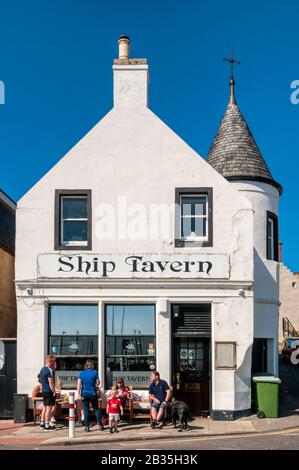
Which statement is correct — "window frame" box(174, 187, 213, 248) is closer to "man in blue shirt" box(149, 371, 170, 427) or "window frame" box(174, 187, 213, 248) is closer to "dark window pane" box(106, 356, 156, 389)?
"dark window pane" box(106, 356, 156, 389)

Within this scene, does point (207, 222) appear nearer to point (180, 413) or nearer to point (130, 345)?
point (130, 345)

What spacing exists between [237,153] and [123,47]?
14.5 feet

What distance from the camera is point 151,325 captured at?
1648 cm

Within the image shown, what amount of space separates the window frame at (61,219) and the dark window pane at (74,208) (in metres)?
0.13

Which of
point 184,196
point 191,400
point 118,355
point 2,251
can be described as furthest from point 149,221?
point 2,251

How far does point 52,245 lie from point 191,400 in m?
→ 5.34

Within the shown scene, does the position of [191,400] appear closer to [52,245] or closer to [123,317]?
[123,317]

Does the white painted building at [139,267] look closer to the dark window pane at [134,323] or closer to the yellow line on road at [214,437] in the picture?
the dark window pane at [134,323]

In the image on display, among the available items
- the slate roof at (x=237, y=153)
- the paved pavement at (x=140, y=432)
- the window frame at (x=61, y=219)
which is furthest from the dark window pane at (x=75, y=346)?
the slate roof at (x=237, y=153)

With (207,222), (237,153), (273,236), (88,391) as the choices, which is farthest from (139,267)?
(237,153)

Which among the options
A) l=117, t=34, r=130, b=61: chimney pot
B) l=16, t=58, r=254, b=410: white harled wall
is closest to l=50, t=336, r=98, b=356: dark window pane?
l=16, t=58, r=254, b=410: white harled wall

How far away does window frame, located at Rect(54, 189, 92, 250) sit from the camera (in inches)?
655
